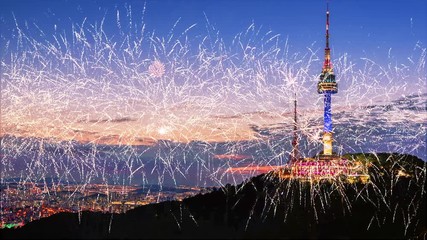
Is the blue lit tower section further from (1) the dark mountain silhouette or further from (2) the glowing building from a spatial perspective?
(1) the dark mountain silhouette

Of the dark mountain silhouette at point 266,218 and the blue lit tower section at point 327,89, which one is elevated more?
the blue lit tower section at point 327,89

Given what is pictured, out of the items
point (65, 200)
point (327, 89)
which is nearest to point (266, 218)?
point (65, 200)

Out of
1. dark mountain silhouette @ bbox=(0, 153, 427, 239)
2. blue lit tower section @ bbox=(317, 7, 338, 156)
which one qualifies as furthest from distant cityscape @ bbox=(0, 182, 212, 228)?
blue lit tower section @ bbox=(317, 7, 338, 156)

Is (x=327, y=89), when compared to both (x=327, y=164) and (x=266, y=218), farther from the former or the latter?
(x=266, y=218)

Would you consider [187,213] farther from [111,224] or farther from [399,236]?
[399,236]

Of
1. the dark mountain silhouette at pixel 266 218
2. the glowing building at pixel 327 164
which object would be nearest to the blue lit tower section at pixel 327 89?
the glowing building at pixel 327 164

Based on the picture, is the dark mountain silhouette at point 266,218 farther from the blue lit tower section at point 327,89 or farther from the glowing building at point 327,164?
the blue lit tower section at point 327,89

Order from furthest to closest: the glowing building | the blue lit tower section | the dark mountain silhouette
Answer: the blue lit tower section → the glowing building → the dark mountain silhouette
